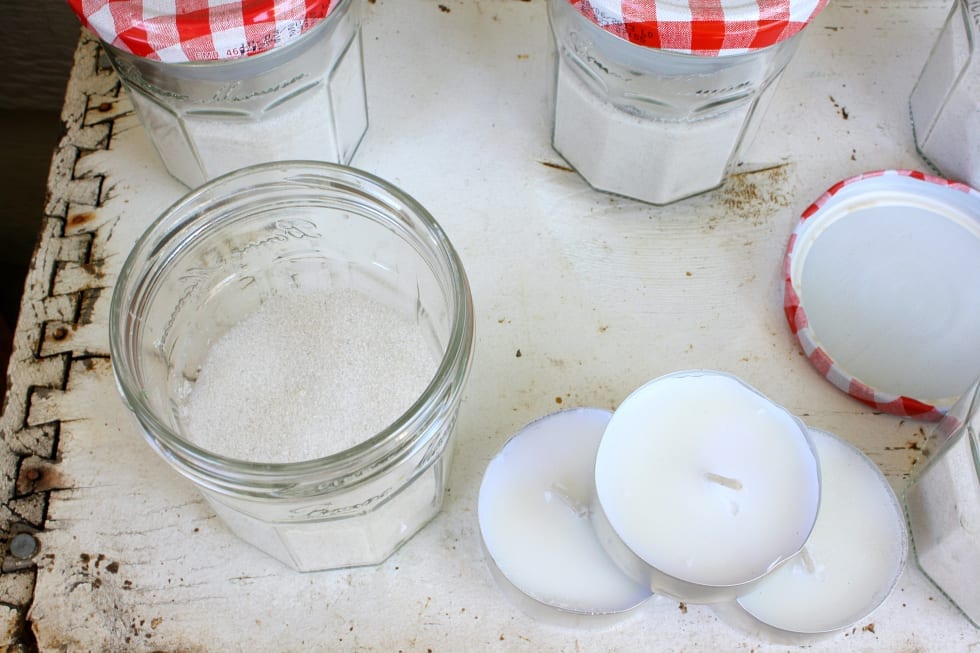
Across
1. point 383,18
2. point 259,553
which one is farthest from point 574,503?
point 383,18

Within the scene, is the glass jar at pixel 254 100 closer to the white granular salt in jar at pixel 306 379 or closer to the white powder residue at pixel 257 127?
the white powder residue at pixel 257 127

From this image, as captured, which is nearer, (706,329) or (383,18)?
(706,329)

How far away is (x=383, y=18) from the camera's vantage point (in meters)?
0.78

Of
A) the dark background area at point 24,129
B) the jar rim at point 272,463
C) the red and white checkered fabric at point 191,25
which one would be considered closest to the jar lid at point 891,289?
the jar rim at point 272,463

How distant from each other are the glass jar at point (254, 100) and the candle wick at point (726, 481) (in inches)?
13.4

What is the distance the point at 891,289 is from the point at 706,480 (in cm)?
23

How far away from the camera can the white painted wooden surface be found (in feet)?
1.85

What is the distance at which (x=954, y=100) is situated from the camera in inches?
26.9

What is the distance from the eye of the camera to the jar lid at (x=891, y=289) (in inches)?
24.8

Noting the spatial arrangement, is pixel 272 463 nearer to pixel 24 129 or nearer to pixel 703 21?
pixel 703 21

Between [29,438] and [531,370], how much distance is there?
1.03 feet

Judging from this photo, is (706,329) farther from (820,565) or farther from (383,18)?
(383,18)

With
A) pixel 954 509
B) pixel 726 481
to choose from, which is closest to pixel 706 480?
pixel 726 481

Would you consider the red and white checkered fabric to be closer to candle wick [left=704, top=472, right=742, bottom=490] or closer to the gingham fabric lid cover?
the gingham fabric lid cover
